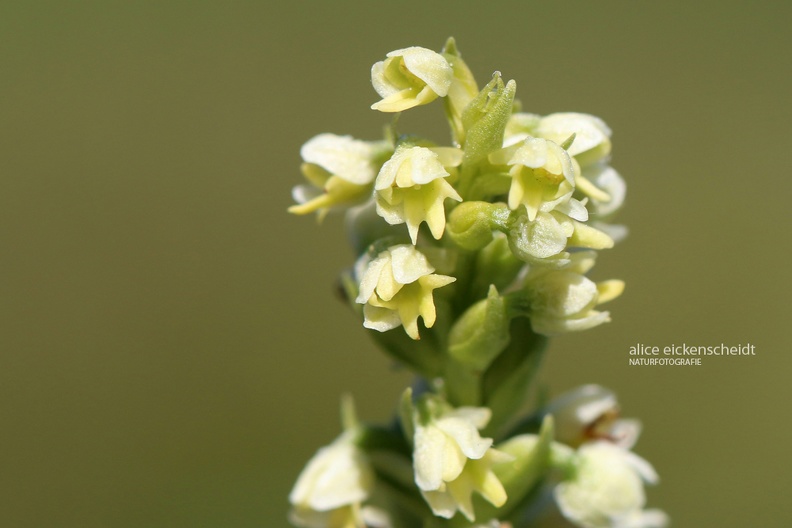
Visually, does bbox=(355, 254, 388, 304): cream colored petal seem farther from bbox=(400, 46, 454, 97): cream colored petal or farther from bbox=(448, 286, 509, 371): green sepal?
bbox=(400, 46, 454, 97): cream colored petal

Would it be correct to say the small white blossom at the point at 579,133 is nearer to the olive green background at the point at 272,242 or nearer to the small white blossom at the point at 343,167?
the small white blossom at the point at 343,167

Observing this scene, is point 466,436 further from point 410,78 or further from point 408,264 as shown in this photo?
point 410,78

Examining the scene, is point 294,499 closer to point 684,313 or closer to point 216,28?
point 684,313

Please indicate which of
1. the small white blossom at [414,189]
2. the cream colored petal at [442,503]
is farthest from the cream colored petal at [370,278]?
the cream colored petal at [442,503]

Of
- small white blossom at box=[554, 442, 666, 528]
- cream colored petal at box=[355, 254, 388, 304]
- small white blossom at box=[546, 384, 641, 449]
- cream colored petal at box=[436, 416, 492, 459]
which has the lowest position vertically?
small white blossom at box=[554, 442, 666, 528]

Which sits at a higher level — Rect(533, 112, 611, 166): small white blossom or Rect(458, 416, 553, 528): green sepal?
Rect(533, 112, 611, 166): small white blossom

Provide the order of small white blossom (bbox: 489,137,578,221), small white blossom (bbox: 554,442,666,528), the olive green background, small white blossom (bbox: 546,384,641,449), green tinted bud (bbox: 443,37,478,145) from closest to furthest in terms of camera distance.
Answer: small white blossom (bbox: 489,137,578,221) < green tinted bud (bbox: 443,37,478,145) < small white blossom (bbox: 554,442,666,528) < small white blossom (bbox: 546,384,641,449) < the olive green background

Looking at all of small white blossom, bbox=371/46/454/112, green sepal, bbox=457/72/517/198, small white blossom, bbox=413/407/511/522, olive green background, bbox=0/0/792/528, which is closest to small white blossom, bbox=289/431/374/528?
small white blossom, bbox=413/407/511/522
